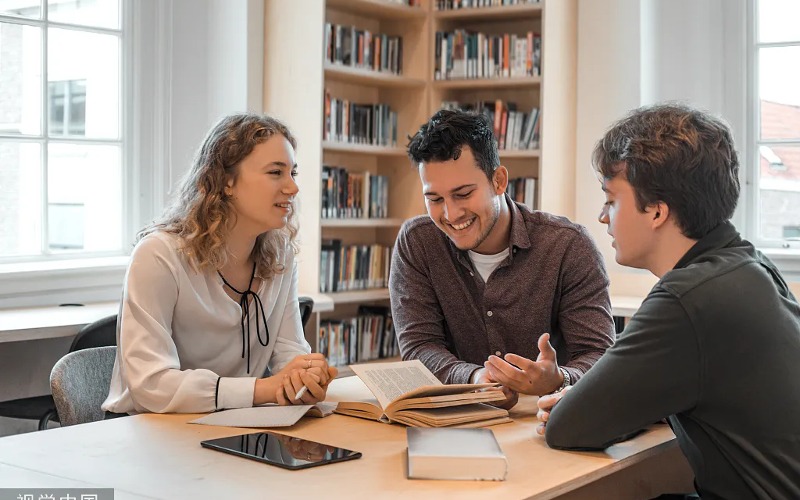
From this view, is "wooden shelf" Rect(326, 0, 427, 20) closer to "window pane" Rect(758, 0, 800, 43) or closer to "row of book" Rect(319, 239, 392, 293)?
"row of book" Rect(319, 239, 392, 293)

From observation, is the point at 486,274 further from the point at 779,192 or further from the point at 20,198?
the point at 779,192

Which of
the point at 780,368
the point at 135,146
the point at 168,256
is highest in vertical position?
the point at 135,146

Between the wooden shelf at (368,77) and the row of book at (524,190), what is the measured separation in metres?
0.68

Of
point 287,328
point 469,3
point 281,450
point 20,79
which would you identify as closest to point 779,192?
point 469,3

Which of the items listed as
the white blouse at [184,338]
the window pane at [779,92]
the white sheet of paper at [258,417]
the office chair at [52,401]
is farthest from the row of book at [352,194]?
the white sheet of paper at [258,417]

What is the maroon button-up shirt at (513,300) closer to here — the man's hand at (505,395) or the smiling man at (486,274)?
the smiling man at (486,274)

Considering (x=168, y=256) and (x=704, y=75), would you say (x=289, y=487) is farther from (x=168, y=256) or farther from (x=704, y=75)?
(x=704, y=75)

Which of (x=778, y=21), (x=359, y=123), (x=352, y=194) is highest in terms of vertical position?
(x=778, y=21)

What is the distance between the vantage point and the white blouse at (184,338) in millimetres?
2100

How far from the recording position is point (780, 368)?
65.1 inches

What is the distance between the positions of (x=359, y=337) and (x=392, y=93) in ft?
4.13

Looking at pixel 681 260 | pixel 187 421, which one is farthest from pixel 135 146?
pixel 681 260

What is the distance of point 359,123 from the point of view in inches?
185

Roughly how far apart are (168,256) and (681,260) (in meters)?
1.16
